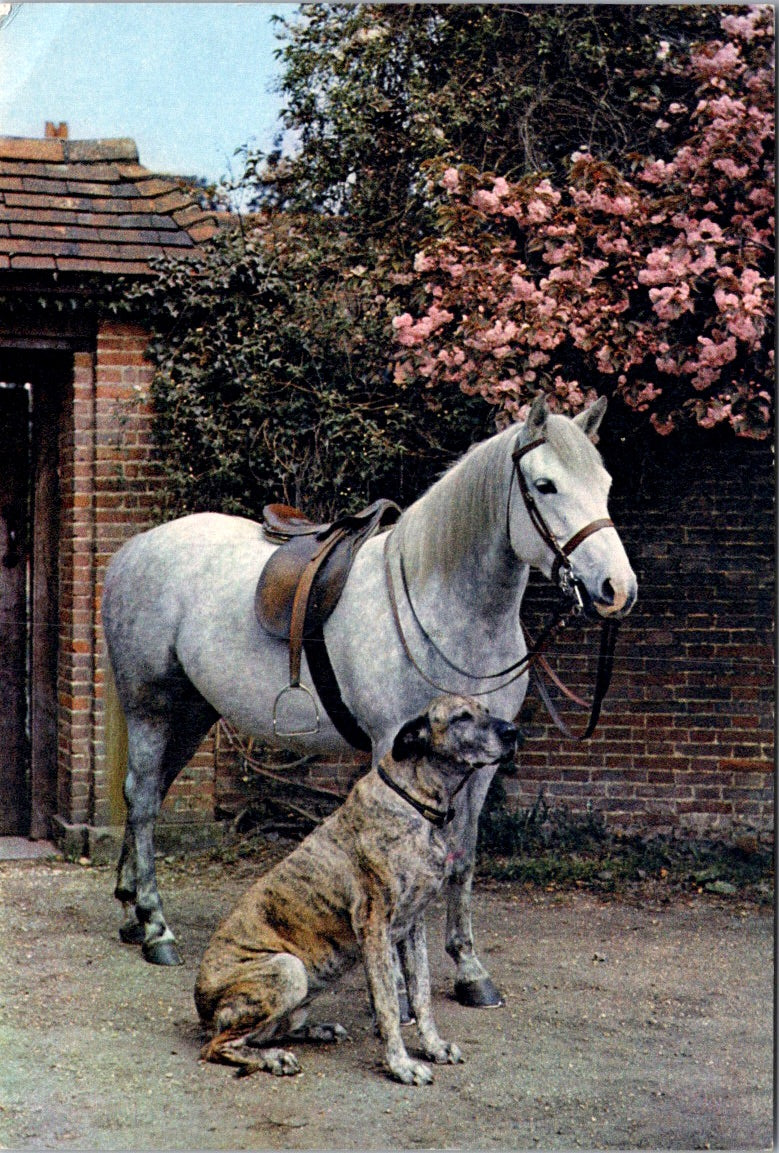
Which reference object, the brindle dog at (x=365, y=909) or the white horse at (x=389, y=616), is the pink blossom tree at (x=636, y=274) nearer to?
the white horse at (x=389, y=616)

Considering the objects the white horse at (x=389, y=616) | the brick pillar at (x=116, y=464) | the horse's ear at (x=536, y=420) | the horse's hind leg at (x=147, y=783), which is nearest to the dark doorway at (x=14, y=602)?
the brick pillar at (x=116, y=464)

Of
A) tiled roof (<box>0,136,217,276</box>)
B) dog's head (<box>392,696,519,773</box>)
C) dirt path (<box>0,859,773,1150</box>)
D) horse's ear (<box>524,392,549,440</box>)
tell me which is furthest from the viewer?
tiled roof (<box>0,136,217,276</box>)

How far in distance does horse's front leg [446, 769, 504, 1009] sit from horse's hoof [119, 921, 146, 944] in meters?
1.69

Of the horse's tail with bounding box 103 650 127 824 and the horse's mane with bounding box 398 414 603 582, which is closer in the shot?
the horse's mane with bounding box 398 414 603 582

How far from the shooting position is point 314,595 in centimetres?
525

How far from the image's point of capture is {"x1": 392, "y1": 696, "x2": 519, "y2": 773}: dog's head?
407 centimetres

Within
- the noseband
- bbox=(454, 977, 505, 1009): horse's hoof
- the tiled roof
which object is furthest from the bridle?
the tiled roof

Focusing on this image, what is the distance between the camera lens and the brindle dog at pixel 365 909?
412cm

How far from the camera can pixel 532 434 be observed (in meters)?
4.52

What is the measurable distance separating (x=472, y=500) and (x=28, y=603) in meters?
4.16

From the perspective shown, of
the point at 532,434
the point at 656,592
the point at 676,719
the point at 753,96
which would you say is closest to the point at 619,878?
the point at 676,719

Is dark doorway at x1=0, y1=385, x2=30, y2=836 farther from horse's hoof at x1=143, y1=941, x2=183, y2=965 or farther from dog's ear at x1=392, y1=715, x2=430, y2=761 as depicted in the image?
dog's ear at x1=392, y1=715, x2=430, y2=761

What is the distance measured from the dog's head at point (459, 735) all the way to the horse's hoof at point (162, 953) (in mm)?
2149

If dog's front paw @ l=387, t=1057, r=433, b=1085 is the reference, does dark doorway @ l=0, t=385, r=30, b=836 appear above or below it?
above
